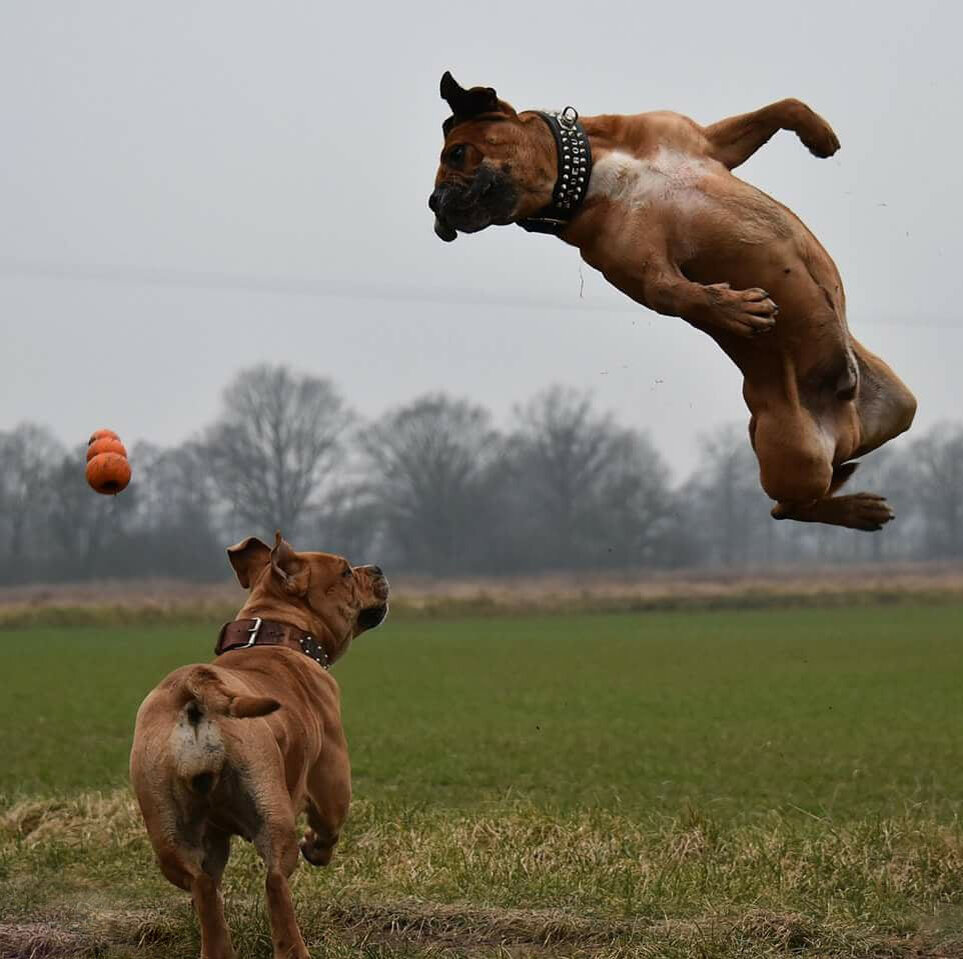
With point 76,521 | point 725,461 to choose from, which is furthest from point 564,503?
point 76,521

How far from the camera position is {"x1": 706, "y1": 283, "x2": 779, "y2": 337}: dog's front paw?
504cm

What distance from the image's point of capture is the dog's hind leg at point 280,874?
6027 mm

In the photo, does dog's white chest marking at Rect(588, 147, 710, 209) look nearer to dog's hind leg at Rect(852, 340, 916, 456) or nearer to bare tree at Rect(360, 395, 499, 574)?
dog's hind leg at Rect(852, 340, 916, 456)

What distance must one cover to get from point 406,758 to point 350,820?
838cm

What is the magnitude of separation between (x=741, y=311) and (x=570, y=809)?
7402mm

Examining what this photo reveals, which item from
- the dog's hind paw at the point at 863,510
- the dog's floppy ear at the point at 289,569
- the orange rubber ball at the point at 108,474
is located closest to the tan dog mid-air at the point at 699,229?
the dog's hind paw at the point at 863,510

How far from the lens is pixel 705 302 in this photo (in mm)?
5059

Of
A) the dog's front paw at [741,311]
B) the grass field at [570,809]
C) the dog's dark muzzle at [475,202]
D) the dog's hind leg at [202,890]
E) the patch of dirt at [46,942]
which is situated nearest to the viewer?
the dog's front paw at [741,311]

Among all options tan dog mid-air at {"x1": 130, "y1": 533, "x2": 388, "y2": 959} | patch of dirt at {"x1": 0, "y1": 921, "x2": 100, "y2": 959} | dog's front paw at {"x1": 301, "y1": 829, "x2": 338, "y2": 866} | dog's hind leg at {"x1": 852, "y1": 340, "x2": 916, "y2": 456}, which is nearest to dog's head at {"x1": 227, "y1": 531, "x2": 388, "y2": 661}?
tan dog mid-air at {"x1": 130, "y1": 533, "x2": 388, "y2": 959}

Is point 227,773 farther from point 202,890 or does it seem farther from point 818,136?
point 818,136

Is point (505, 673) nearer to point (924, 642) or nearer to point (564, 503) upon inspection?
point (924, 642)

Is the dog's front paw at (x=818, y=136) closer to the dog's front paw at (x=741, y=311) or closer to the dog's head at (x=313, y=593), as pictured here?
the dog's front paw at (x=741, y=311)

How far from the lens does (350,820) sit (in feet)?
32.8

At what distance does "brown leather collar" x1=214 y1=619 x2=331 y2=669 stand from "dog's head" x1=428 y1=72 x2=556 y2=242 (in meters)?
2.56
